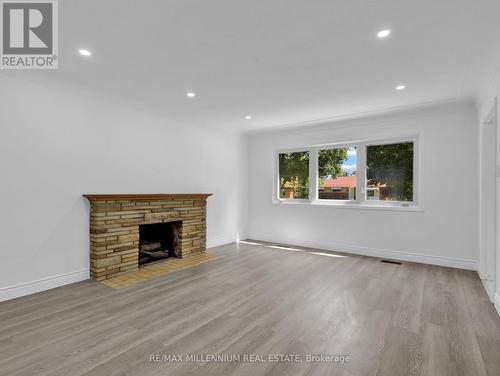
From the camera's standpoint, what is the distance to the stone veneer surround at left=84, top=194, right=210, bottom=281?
11.5 ft

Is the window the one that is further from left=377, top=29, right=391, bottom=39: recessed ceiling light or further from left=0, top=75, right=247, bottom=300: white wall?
left=377, top=29, right=391, bottom=39: recessed ceiling light

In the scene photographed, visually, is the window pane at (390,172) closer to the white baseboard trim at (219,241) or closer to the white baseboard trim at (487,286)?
the white baseboard trim at (487,286)

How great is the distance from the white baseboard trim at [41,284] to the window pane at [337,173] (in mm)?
4224

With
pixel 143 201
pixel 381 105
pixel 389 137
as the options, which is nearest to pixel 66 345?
pixel 143 201

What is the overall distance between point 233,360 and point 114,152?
10.5 feet

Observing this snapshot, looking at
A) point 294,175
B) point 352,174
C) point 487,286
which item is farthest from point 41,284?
point 487,286

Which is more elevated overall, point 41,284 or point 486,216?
point 486,216

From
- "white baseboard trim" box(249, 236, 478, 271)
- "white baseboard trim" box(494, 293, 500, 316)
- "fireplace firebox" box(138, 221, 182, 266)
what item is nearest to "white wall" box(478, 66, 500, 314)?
"white baseboard trim" box(494, 293, 500, 316)

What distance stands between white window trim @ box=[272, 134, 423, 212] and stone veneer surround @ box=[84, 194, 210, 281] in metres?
2.22

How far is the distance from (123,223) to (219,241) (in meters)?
2.24

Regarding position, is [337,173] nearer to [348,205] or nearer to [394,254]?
[348,205]

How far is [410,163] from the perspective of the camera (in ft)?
14.6

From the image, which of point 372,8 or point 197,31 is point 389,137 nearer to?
point 372,8
